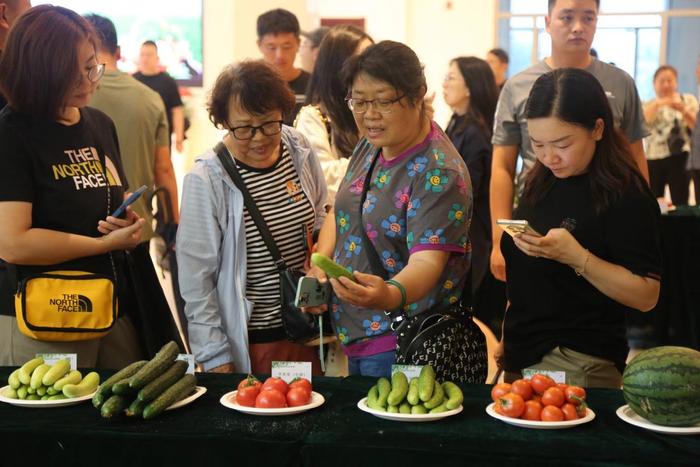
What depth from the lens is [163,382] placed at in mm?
2023

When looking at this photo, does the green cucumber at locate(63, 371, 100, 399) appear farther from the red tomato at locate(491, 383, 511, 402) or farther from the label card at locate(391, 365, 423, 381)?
the red tomato at locate(491, 383, 511, 402)

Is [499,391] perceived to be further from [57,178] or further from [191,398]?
[57,178]

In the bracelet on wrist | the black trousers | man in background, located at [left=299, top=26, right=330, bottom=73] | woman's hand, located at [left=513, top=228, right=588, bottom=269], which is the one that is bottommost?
the black trousers

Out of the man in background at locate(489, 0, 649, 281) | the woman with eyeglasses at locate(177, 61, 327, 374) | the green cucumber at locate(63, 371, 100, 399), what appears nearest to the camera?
the green cucumber at locate(63, 371, 100, 399)

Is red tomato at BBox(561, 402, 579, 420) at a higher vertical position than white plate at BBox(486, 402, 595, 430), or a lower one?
higher

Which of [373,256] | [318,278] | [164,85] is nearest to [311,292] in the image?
[318,278]

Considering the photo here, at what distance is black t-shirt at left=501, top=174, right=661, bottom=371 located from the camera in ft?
7.05

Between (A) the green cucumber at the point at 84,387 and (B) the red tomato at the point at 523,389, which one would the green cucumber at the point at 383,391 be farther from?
(A) the green cucumber at the point at 84,387

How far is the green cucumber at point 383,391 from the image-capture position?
197cm

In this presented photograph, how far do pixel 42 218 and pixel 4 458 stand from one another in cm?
70

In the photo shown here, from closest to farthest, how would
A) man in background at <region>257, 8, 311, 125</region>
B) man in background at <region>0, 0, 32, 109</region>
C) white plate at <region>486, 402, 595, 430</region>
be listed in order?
white plate at <region>486, 402, 595, 430</region> → man in background at <region>0, 0, 32, 109</region> → man in background at <region>257, 8, 311, 125</region>

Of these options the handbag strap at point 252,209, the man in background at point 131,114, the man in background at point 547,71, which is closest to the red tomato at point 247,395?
the handbag strap at point 252,209

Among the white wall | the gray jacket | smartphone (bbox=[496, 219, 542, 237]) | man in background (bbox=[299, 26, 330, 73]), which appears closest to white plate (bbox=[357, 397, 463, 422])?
smartphone (bbox=[496, 219, 542, 237])

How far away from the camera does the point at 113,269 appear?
2523 millimetres
